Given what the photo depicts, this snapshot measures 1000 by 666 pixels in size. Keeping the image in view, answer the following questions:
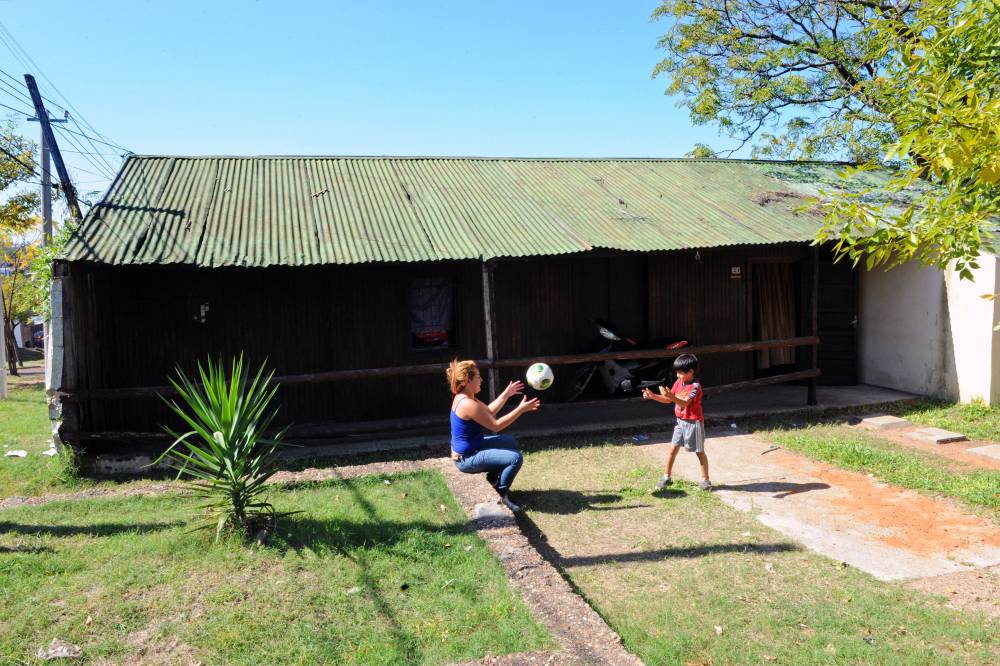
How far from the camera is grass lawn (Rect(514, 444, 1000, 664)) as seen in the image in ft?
13.0

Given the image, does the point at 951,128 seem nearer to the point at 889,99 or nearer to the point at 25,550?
the point at 889,99

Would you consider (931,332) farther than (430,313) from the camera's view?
Yes

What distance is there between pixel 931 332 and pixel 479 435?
26.6ft

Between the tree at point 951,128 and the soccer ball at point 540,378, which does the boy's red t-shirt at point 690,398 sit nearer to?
the soccer ball at point 540,378

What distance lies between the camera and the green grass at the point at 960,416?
9.08 meters

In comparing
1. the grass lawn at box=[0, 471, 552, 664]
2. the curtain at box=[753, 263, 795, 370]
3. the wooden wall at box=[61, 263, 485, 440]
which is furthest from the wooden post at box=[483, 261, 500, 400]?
Answer: the curtain at box=[753, 263, 795, 370]

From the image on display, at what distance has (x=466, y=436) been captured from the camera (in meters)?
6.20

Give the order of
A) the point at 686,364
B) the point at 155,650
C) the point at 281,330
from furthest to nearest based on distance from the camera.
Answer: the point at 281,330, the point at 686,364, the point at 155,650

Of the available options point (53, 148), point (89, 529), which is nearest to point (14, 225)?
point (53, 148)

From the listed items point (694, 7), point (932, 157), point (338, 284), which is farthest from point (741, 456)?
point (694, 7)

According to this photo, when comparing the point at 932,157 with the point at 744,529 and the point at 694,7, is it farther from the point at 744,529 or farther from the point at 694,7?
the point at 694,7

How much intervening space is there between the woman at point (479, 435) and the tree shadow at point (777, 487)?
226 cm

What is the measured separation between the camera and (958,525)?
6.00m

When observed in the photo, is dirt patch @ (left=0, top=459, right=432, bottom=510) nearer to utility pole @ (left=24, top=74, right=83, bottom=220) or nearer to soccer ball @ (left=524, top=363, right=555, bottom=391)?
soccer ball @ (left=524, top=363, right=555, bottom=391)
